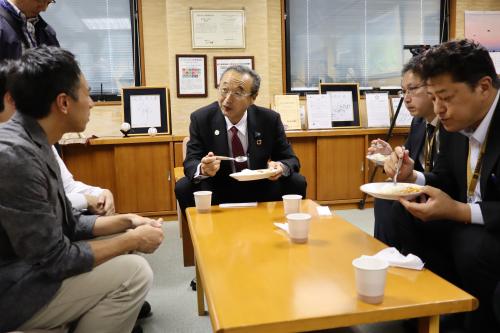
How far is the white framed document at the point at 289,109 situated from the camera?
13.6ft

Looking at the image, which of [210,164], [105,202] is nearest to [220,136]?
[210,164]

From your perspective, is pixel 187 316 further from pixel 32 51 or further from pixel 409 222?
pixel 32 51

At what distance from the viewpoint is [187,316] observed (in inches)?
81.7

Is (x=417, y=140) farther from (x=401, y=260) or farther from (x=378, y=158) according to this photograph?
(x=401, y=260)

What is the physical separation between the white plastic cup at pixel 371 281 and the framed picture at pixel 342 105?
3.32m

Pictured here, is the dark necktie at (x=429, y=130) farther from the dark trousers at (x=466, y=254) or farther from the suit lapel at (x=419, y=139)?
the dark trousers at (x=466, y=254)

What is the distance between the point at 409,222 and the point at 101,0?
11.8ft

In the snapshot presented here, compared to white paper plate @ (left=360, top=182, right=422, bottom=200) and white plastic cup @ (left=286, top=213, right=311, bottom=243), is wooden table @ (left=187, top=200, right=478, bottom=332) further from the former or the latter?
white paper plate @ (left=360, top=182, right=422, bottom=200)

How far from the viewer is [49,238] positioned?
1.17 m

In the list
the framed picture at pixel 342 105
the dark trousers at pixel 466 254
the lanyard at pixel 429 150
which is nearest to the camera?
the dark trousers at pixel 466 254

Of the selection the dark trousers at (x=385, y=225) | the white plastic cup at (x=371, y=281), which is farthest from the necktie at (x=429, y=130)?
the white plastic cup at (x=371, y=281)

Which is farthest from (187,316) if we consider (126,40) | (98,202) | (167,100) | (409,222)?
(126,40)

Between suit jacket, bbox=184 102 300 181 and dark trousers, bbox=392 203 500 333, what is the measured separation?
934 mm

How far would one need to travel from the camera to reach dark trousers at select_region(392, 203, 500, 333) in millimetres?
1502
